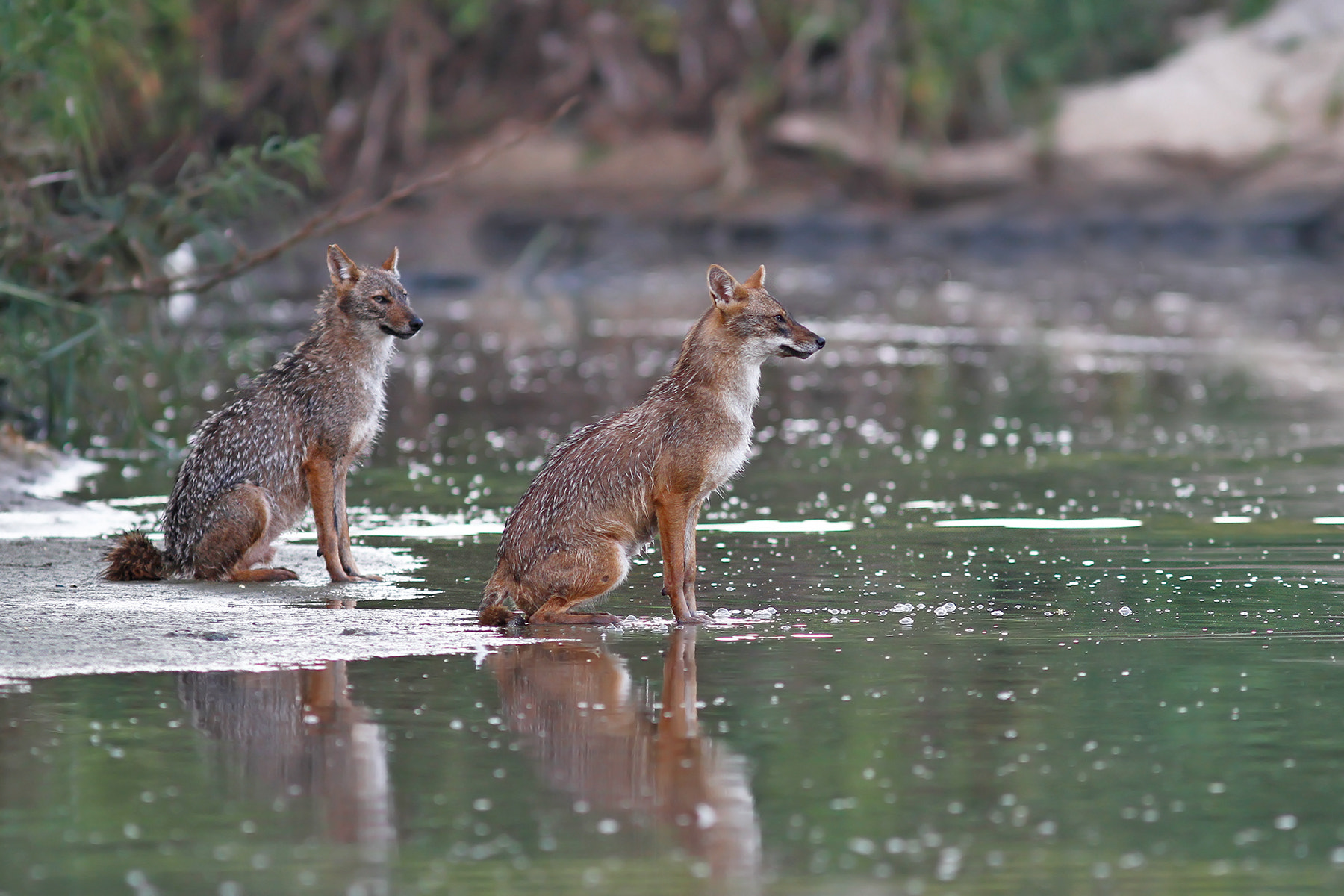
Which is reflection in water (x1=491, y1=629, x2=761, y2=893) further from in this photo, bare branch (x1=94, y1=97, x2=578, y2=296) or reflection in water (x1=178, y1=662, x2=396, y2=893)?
bare branch (x1=94, y1=97, x2=578, y2=296)

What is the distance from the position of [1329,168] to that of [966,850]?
3865cm

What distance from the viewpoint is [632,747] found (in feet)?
23.2

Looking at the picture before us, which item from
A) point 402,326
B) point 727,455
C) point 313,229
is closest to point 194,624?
point 727,455

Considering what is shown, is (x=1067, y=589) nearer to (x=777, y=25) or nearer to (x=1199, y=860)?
(x=1199, y=860)

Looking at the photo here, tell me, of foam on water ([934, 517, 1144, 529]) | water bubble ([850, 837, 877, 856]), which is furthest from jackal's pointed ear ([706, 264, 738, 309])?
water bubble ([850, 837, 877, 856])

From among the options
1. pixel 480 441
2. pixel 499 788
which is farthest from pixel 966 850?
pixel 480 441


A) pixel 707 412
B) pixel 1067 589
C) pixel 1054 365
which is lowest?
pixel 1067 589

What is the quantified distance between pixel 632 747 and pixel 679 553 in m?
2.41

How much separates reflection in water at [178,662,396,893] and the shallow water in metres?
0.02

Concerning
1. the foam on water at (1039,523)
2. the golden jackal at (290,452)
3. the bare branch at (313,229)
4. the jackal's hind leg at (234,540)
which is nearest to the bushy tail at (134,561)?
the golden jackal at (290,452)

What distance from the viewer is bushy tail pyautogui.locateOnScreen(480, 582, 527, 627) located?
30.4 feet

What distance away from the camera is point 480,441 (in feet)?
56.7

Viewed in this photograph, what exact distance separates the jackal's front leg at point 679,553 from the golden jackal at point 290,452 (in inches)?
75.7

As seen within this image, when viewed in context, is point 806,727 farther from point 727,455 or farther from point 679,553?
Answer: point 727,455
